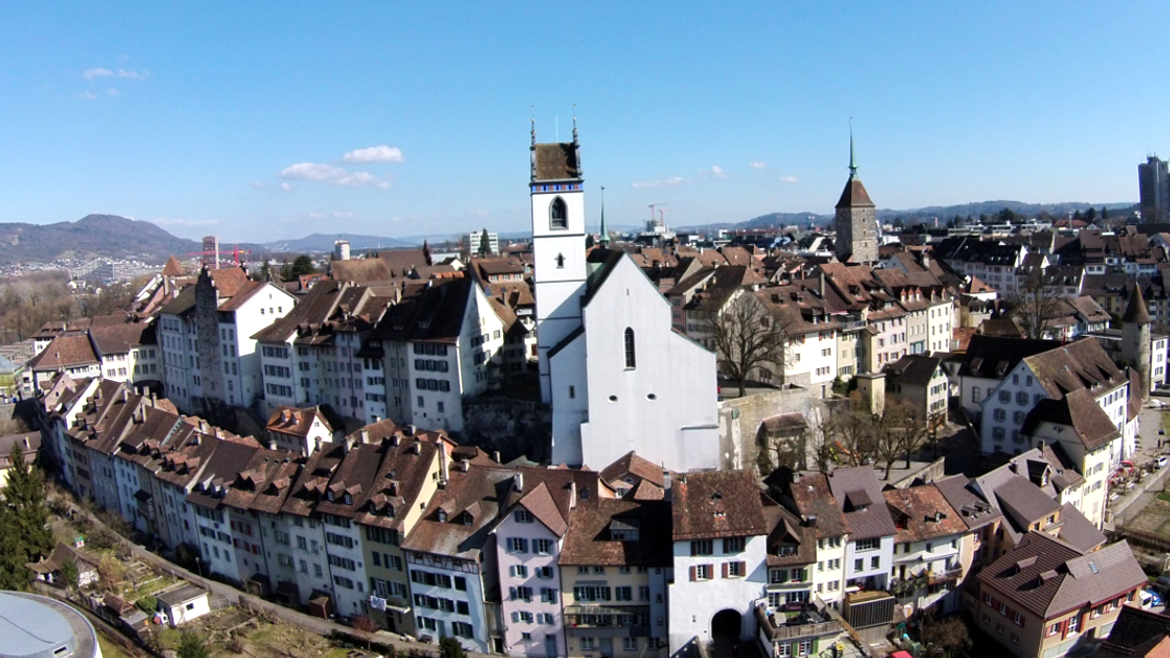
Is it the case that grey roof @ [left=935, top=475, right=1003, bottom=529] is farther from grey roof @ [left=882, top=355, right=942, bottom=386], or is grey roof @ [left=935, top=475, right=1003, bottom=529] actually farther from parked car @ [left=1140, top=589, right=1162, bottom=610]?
grey roof @ [left=882, top=355, right=942, bottom=386]

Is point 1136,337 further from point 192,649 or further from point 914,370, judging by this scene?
point 192,649

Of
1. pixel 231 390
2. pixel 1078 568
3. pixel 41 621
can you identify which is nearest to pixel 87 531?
pixel 231 390

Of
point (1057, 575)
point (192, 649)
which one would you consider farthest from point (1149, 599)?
point (192, 649)

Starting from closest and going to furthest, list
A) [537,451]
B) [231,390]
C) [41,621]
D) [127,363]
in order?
1. [41,621]
2. [537,451]
3. [231,390]
4. [127,363]

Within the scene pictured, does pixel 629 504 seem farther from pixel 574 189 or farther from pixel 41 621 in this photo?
pixel 41 621

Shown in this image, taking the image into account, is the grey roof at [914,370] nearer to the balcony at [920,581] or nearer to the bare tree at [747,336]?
the bare tree at [747,336]

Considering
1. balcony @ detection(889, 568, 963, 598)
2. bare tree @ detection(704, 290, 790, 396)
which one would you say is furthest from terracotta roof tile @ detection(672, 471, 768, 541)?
bare tree @ detection(704, 290, 790, 396)
